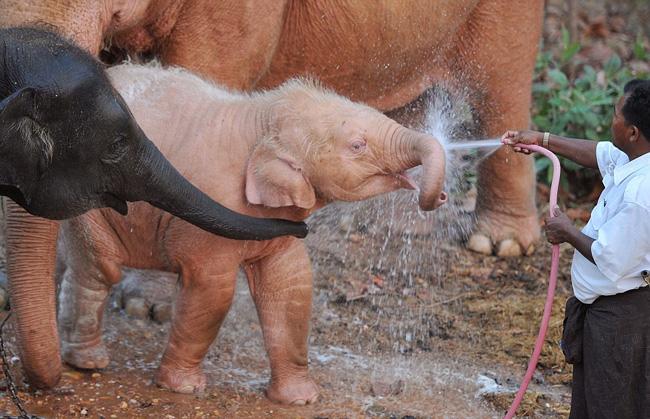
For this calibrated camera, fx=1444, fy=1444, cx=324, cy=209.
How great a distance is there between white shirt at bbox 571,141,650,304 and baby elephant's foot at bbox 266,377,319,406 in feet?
4.12

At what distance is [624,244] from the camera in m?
4.61

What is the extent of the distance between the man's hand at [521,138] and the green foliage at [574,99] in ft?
11.7

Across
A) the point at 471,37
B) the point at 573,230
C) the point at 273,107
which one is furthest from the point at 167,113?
the point at 471,37

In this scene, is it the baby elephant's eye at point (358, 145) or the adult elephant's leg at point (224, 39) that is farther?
the adult elephant's leg at point (224, 39)

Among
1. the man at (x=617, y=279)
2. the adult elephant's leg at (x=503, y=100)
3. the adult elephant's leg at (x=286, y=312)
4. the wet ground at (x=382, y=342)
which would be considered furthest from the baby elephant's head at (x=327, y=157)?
the adult elephant's leg at (x=503, y=100)

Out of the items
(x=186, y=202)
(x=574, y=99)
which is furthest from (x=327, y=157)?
(x=574, y=99)

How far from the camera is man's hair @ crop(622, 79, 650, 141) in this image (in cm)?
474

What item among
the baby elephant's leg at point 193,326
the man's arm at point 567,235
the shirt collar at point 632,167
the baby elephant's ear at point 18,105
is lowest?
the baby elephant's leg at point 193,326

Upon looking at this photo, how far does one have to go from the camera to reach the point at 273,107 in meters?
5.36

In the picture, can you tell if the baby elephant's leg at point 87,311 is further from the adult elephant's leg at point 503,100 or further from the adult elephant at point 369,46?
the adult elephant's leg at point 503,100

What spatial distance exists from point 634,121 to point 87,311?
2280 millimetres

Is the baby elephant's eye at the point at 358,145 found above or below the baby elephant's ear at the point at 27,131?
below

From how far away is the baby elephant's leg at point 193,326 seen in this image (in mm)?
5379

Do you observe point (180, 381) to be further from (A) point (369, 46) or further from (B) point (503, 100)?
(B) point (503, 100)
